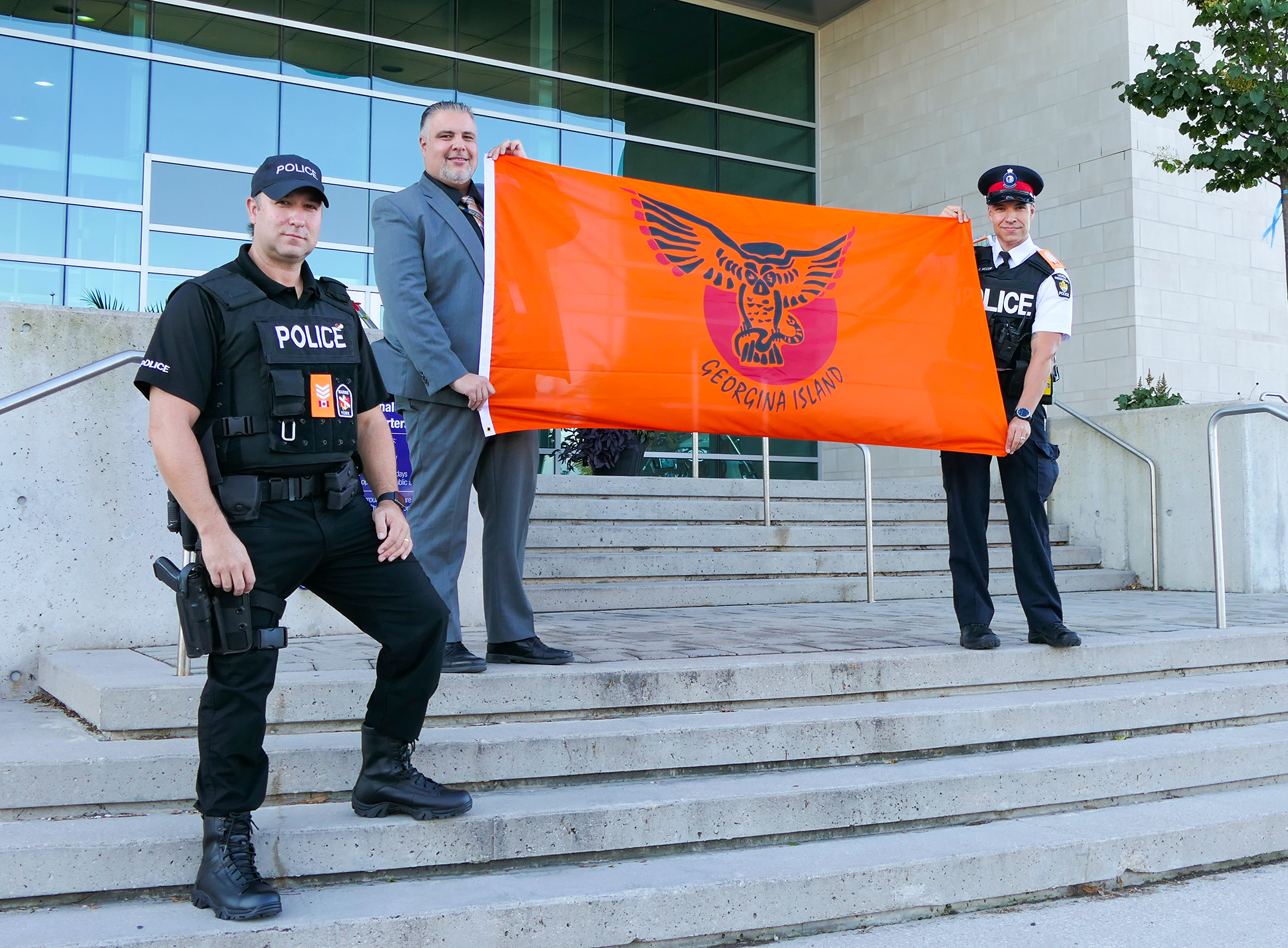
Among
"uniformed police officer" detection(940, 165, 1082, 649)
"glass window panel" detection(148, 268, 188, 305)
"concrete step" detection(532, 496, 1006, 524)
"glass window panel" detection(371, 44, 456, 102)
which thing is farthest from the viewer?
"glass window panel" detection(371, 44, 456, 102)

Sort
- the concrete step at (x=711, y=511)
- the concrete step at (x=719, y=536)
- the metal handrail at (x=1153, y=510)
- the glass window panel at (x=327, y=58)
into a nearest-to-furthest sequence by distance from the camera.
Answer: the concrete step at (x=719, y=536) < the concrete step at (x=711, y=511) < the metal handrail at (x=1153, y=510) < the glass window panel at (x=327, y=58)

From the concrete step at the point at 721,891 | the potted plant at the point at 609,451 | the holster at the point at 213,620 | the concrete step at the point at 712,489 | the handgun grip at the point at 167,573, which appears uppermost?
the potted plant at the point at 609,451

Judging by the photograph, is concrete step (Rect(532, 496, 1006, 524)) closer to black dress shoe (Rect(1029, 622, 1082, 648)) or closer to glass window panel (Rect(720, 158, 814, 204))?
black dress shoe (Rect(1029, 622, 1082, 648))

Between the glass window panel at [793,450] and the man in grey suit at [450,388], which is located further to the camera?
the glass window panel at [793,450]

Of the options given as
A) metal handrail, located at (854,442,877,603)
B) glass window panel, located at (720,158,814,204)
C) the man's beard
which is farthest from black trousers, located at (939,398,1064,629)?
glass window panel, located at (720,158,814,204)

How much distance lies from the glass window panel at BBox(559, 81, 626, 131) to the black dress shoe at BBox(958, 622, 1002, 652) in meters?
11.9

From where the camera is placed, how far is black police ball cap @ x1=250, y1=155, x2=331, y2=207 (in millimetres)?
3047

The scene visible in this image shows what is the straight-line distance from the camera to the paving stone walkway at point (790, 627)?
4891 millimetres

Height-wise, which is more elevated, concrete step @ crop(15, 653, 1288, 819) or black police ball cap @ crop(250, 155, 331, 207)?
black police ball cap @ crop(250, 155, 331, 207)

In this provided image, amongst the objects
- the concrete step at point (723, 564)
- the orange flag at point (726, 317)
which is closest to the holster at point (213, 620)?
the orange flag at point (726, 317)

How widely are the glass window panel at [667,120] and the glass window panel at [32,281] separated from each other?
761 centimetres

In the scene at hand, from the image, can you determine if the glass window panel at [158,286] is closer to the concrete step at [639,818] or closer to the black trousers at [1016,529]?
the black trousers at [1016,529]

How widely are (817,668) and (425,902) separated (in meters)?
1.96

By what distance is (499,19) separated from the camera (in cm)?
1497
